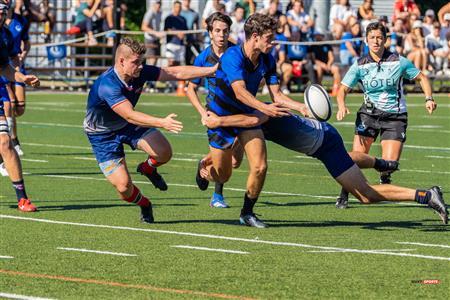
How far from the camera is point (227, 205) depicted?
44.4ft

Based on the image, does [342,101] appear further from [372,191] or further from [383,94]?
[372,191]

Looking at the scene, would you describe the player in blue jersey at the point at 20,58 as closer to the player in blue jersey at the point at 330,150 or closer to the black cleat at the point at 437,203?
the player in blue jersey at the point at 330,150

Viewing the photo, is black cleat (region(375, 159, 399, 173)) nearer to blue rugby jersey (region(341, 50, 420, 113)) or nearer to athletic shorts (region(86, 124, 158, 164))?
blue rugby jersey (region(341, 50, 420, 113))

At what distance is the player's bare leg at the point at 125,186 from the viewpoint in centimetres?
1177

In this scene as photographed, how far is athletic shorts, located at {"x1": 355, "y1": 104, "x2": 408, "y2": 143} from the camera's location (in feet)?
45.5

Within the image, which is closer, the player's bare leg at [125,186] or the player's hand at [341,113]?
the player's bare leg at [125,186]

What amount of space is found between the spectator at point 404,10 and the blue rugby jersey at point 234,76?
26.1m

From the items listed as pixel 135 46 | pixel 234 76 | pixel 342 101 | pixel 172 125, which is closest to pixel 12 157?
pixel 135 46

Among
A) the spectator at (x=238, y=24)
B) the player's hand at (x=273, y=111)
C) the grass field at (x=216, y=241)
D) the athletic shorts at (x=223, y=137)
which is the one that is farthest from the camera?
the spectator at (x=238, y=24)

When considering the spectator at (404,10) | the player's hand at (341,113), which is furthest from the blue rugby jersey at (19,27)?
the spectator at (404,10)

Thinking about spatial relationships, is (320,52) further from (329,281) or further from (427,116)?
(329,281)

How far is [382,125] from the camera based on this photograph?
45.9 ft

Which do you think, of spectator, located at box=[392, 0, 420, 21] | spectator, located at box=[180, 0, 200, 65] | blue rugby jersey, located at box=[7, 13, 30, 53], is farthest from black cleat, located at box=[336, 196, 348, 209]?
spectator, located at box=[392, 0, 420, 21]

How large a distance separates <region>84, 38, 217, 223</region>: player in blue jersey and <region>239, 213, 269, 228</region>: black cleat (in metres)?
0.85
